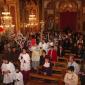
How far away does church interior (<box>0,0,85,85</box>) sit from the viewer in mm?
11758

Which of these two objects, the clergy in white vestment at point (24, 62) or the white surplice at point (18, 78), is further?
the clergy in white vestment at point (24, 62)

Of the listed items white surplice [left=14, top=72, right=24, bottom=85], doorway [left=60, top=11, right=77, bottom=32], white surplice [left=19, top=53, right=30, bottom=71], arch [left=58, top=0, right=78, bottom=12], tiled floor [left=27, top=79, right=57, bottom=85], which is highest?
arch [left=58, top=0, right=78, bottom=12]

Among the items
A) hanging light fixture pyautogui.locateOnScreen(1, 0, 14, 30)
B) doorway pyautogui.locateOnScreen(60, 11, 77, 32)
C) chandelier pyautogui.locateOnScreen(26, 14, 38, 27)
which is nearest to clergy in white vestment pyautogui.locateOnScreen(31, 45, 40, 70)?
hanging light fixture pyautogui.locateOnScreen(1, 0, 14, 30)

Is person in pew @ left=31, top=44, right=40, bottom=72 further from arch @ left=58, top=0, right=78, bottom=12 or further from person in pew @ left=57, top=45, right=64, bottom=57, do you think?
arch @ left=58, top=0, right=78, bottom=12

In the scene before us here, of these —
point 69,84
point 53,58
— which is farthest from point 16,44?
point 69,84

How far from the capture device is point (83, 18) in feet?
89.8

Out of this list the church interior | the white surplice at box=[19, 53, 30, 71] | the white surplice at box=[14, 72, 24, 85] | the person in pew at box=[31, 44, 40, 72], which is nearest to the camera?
the white surplice at box=[14, 72, 24, 85]

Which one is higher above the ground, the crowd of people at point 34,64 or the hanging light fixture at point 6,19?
the hanging light fixture at point 6,19

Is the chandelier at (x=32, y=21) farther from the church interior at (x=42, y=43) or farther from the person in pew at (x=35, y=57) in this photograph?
the person in pew at (x=35, y=57)

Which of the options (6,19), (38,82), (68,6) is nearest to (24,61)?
(38,82)

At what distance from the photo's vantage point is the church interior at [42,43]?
1176cm

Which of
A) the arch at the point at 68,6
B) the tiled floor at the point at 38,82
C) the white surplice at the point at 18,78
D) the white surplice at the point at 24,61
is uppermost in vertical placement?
the arch at the point at 68,6

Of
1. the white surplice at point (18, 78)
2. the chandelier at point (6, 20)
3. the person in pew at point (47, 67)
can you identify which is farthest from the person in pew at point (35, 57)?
the chandelier at point (6, 20)

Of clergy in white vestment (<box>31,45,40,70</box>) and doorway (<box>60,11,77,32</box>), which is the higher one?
doorway (<box>60,11,77,32</box>)
